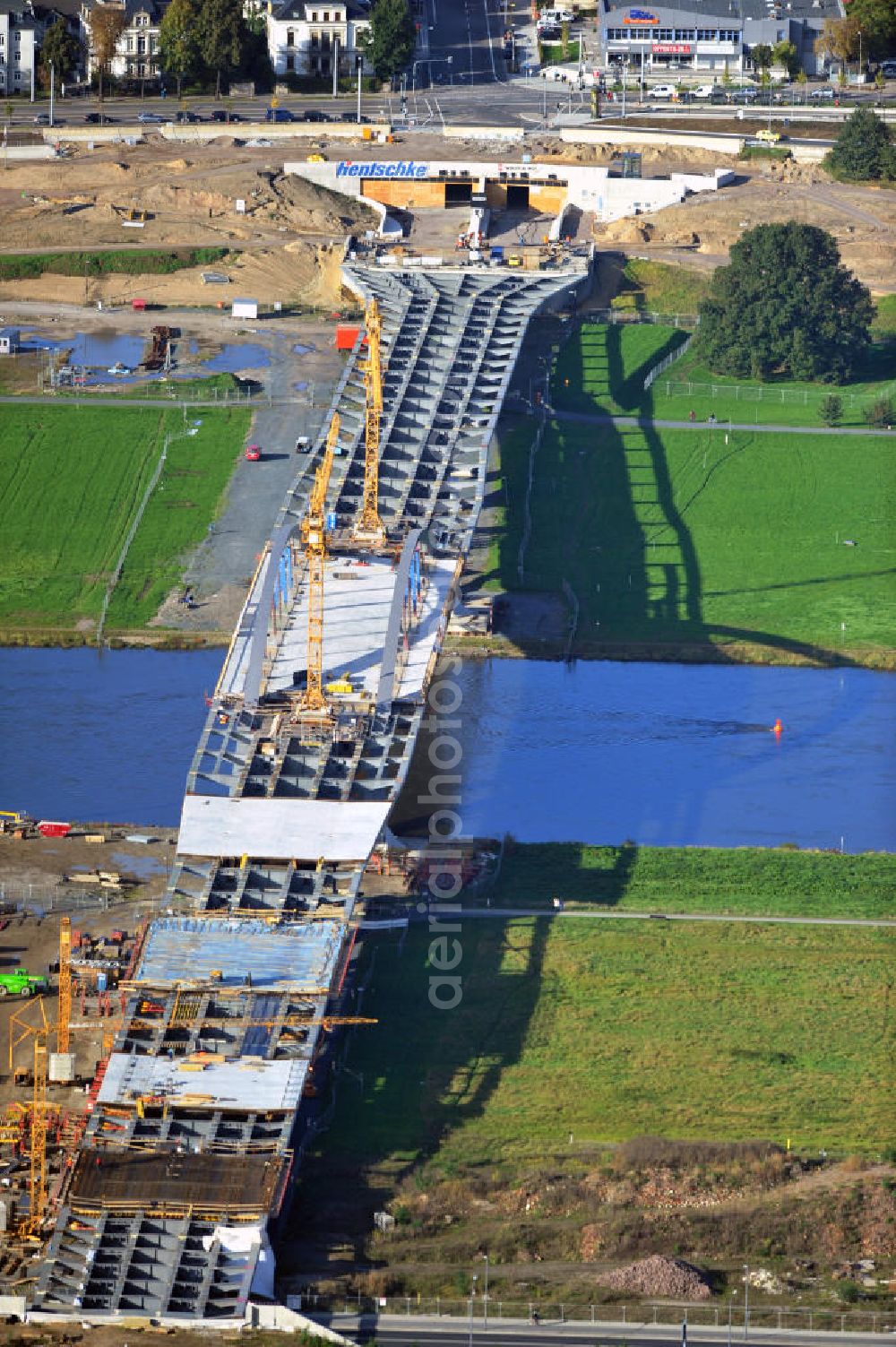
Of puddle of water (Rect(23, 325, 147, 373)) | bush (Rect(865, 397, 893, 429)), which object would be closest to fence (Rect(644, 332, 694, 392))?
bush (Rect(865, 397, 893, 429))

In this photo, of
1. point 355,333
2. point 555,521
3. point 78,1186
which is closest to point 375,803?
point 78,1186

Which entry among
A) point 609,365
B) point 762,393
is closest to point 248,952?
point 762,393

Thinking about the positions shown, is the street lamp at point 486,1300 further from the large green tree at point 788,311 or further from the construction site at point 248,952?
the large green tree at point 788,311

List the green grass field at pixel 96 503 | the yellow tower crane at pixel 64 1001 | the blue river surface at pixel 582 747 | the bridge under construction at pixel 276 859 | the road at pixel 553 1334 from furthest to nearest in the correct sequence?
the green grass field at pixel 96 503
the blue river surface at pixel 582 747
the yellow tower crane at pixel 64 1001
the bridge under construction at pixel 276 859
the road at pixel 553 1334

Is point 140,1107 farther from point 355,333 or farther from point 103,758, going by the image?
point 355,333

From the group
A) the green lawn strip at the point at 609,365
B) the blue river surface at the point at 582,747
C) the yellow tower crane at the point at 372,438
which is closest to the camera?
the blue river surface at the point at 582,747

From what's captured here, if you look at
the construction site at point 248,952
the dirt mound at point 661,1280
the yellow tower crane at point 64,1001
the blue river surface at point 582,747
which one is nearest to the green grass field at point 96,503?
the blue river surface at point 582,747

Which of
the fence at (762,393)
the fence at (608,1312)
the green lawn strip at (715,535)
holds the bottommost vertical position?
the fence at (608,1312)
